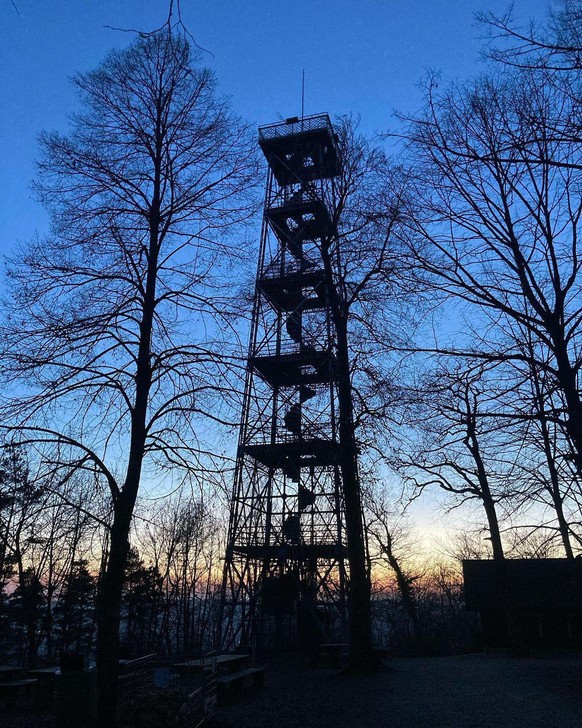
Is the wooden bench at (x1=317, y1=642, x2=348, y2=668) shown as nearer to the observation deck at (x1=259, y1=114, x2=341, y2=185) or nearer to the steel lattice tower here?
the steel lattice tower

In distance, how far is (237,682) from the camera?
470 inches

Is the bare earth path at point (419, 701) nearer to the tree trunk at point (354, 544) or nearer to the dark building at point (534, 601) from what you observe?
the tree trunk at point (354, 544)

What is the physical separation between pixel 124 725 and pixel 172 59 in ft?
31.1

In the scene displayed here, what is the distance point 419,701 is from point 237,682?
4.07 metres

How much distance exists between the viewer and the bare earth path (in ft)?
26.6

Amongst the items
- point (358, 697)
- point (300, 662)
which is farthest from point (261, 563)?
point (358, 697)

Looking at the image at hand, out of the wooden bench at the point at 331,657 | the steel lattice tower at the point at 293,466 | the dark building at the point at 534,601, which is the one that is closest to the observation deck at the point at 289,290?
the steel lattice tower at the point at 293,466

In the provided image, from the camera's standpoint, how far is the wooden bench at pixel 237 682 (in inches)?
442

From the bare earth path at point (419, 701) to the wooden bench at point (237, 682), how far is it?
12.8 inches

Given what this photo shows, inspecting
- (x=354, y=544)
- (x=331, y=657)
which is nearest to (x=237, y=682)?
(x=354, y=544)

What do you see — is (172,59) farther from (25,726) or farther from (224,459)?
(25,726)

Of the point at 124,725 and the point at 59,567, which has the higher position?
the point at 59,567

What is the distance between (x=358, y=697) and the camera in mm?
10172

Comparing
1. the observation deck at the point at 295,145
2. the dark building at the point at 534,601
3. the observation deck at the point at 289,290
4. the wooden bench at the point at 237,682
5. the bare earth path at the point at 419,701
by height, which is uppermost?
the observation deck at the point at 295,145
